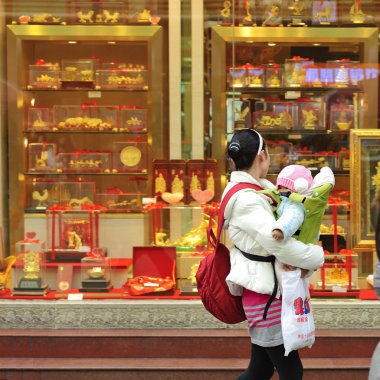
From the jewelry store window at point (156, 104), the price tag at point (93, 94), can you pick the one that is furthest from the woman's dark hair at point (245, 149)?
the price tag at point (93, 94)

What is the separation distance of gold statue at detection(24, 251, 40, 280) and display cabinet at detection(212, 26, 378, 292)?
5.52 feet

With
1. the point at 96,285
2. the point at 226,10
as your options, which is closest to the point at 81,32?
the point at 226,10

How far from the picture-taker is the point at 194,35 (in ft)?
23.9

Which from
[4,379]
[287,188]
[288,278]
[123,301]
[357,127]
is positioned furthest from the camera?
[357,127]

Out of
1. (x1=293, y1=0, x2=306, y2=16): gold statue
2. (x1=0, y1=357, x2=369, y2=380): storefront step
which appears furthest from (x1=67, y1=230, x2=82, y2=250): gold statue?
(x1=293, y1=0, x2=306, y2=16): gold statue

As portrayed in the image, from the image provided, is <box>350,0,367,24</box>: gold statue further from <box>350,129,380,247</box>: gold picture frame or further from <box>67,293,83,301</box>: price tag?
<box>67,293,83,301</box>: price tag

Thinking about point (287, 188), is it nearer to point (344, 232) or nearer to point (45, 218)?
point (344, 232)

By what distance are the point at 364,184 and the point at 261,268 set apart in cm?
287

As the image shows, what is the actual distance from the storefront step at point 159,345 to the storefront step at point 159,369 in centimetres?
9

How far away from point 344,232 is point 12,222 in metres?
2.77

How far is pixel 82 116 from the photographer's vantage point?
24.6 feet

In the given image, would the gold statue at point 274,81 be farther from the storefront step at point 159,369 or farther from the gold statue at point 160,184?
the storefront step at point 159,369

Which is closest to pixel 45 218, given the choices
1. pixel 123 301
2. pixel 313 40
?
pixel 123 301

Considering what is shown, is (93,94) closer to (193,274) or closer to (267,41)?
(267,41)
